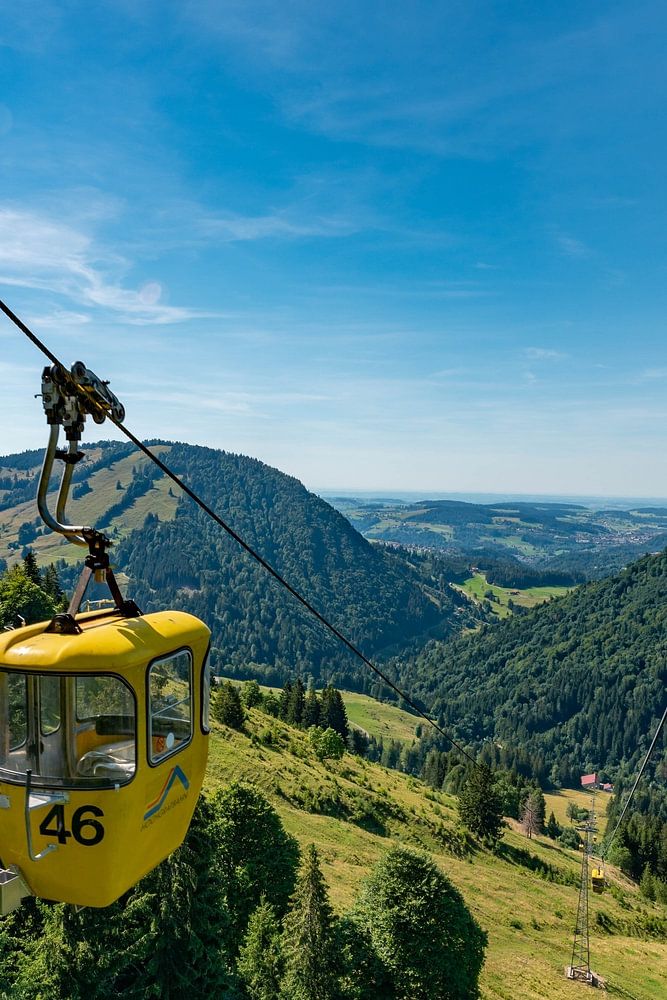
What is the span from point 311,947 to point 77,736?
23.8 metres

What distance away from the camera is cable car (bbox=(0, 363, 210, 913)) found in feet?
29.7

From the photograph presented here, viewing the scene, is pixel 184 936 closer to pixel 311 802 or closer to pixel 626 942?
pixel 311 802

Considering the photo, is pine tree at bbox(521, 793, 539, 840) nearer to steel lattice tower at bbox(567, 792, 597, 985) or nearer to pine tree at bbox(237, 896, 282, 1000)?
steel lattice tower at bbox(567, 792, 597, 985)

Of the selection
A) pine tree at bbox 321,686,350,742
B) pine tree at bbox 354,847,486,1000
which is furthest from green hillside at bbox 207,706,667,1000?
pine tree at bbox 321,686,350,742

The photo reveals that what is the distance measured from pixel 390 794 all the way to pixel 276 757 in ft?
61.1

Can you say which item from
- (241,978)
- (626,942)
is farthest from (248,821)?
(626,942)

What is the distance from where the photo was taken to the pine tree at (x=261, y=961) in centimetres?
2808

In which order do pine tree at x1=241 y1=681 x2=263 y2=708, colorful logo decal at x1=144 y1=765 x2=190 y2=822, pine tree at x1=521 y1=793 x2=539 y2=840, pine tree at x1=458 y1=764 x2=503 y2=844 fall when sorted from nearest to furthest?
colorful logo decal at x1=144 y1=765 x2=190 y2=822 → pine tree at x1=458 y1=764 x2=503 y2=844 → pine tree at x1=241 y1=681 x2=263 y2=708 → pine tree at x1=521 y1=793 x2=539 y2=840

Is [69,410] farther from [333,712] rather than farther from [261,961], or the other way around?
[333,712]

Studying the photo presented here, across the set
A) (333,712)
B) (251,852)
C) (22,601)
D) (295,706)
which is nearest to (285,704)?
(295,706)

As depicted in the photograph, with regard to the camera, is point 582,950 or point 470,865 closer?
point 582,950

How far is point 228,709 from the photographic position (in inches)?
2953

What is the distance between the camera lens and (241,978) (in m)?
28.5

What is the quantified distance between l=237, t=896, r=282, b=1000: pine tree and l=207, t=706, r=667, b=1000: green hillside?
8.41m
